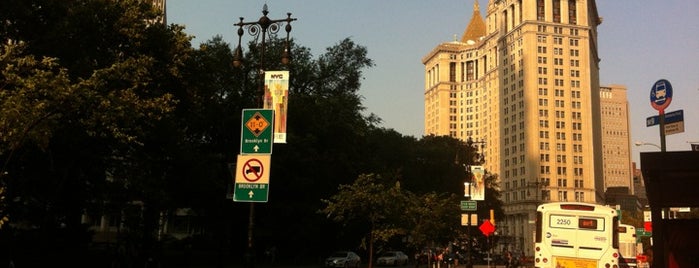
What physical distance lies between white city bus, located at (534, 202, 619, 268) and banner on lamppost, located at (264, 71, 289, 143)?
10625 millimetres

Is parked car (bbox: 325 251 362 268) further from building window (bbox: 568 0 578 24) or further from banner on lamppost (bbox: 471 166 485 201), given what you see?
building window (bbox: 568 0 578 24)

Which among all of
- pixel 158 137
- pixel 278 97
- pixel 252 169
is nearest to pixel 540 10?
pixel 158 137

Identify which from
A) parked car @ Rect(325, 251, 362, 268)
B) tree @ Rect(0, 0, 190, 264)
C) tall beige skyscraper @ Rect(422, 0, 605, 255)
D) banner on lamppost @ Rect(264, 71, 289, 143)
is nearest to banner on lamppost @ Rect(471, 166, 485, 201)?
parked car @ Rect(325, 251, 362, 268)

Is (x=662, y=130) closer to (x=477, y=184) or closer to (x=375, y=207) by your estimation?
(x=375, y=207)

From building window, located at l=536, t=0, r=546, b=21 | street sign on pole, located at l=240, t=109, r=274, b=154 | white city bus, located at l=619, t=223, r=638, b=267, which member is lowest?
white city bus, located at l=619, t=223, r=638, b=267

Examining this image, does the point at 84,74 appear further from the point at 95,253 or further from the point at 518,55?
the point at 518,55

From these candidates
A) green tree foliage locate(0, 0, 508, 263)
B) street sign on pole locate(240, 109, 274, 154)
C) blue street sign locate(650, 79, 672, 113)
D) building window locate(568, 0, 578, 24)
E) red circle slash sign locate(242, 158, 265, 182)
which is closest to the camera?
red circle slash sign locate(242, 158, 265, 182)

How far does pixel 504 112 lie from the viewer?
166 m

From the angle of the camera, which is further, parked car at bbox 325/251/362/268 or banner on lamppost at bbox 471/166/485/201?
parked car at bbox 325/251/362/268

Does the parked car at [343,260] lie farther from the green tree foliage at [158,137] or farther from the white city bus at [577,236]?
the white city bus at [577,236]

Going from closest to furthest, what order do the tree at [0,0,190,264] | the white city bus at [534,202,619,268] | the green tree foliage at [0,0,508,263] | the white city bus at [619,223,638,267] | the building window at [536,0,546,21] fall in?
1. the green tree foliage at [0,0,508,263]
2. the white city bus at [534,202,619,268]
3. the tree at [0,0,190,264]
4. the white city bus at [619,223,638,267]
5. the building window at [536,0,546,21]

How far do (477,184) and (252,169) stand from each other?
23.9m

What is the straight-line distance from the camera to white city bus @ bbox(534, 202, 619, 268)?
19938 mm

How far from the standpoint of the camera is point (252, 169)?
45.2ft
